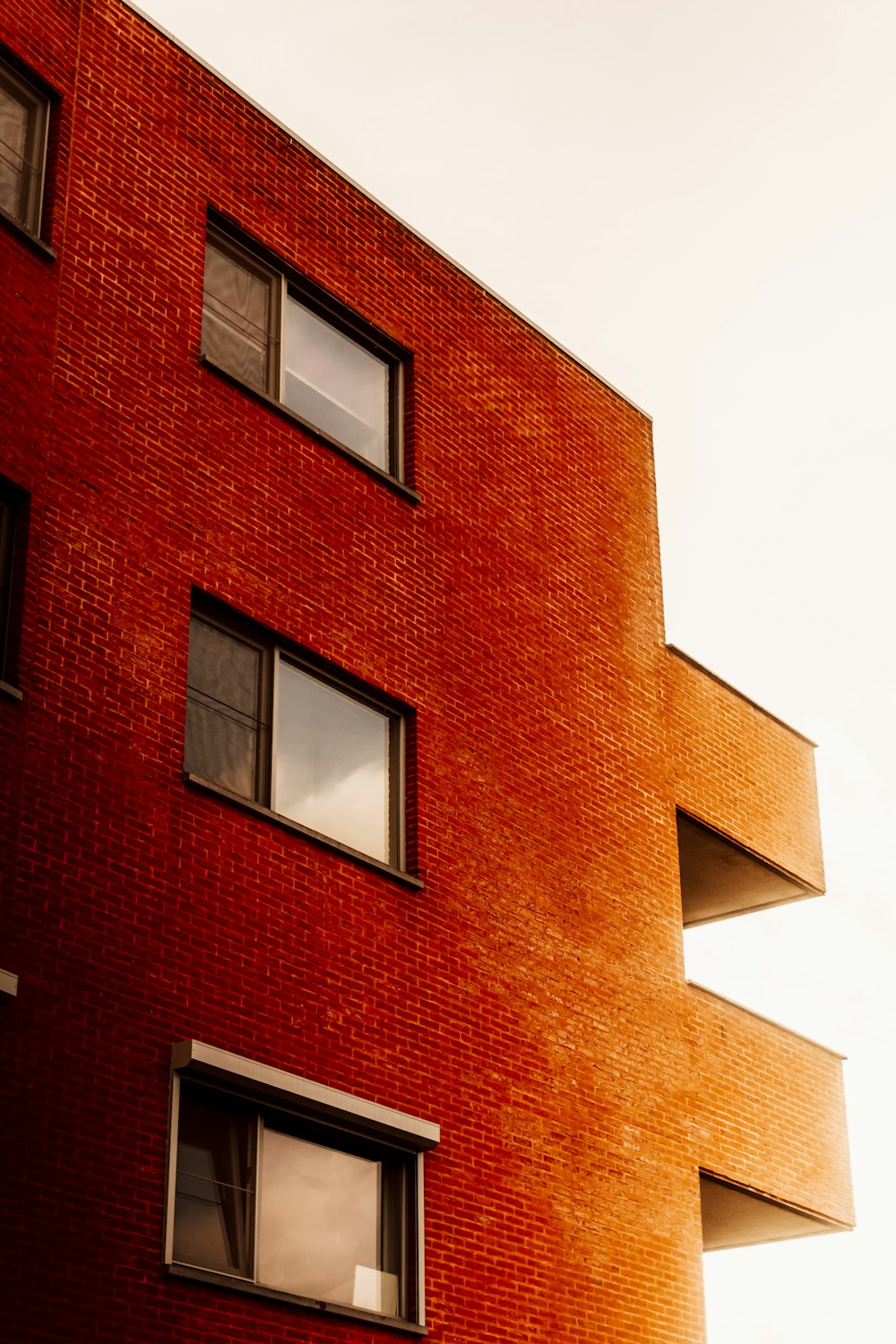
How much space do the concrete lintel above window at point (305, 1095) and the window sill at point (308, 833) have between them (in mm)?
1821

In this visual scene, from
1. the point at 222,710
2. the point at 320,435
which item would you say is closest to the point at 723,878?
the point at 320,435

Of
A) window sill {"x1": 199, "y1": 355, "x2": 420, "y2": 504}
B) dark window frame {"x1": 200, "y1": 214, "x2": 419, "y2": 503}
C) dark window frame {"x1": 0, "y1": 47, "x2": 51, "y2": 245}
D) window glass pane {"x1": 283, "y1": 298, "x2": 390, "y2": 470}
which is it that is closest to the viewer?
dark window frame {"x1": 0, "y1": 47, "x2": 51, "y2": 245}

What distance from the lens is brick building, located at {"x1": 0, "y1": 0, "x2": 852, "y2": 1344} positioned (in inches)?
474

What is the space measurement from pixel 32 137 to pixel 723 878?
10.5 meters

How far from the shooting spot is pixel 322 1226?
13.0 meters

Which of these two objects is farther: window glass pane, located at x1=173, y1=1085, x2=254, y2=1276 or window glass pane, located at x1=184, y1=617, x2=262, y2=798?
window glass pane, located at x1=184, y1=617, x2=262, y2=798

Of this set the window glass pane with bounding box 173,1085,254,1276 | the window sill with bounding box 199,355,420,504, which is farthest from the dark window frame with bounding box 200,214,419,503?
the window glass pane with bounding box 173,1085,254,1276

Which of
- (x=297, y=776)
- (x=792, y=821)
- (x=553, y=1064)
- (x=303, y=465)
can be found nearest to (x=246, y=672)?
(x=297, y=776)

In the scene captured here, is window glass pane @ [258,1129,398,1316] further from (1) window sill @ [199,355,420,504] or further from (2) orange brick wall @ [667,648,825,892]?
(2) orange brick wall @ [667,648,825,892]

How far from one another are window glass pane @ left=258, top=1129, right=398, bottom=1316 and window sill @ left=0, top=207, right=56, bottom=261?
656 centimetres

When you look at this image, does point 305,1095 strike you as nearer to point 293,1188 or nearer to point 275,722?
point 293,1188

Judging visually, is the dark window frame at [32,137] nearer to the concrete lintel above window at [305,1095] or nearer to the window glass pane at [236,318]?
the window glass pane at [236,318]

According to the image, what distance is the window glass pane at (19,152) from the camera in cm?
1395

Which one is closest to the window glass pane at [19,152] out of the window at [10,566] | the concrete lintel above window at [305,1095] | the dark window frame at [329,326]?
the dark window frame at [329,326]
